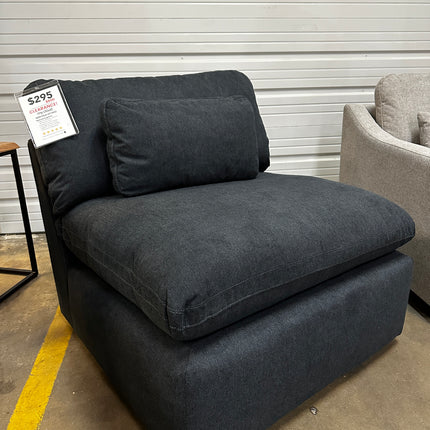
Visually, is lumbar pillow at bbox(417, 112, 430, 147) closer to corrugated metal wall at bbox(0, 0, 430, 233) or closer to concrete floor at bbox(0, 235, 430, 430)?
concrete floor at bbox(0, 235, 430, 430)

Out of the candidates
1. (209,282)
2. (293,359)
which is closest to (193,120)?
(209,282)

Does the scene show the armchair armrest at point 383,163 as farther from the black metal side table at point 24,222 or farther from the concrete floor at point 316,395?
the black metal side table at point 24,222

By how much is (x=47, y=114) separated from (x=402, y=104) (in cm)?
145

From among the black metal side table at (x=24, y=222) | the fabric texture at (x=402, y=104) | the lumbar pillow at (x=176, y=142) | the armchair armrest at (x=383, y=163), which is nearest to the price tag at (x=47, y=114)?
the lumbar pillow at (x=176, y=142)

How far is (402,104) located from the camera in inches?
66.4

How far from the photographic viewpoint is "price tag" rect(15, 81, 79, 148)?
1.14 m

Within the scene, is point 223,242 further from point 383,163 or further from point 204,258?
point 383,163

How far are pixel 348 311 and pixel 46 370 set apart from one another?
0.92 meters

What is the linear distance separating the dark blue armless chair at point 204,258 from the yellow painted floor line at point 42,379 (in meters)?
0.11

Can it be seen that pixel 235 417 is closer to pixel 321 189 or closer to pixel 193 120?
pixel 321 189

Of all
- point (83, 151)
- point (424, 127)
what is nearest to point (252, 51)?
point (424, 127)

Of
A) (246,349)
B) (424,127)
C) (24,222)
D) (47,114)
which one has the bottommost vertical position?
(24,222)

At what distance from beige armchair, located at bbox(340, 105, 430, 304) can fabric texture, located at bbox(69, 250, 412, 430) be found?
0.86 feet

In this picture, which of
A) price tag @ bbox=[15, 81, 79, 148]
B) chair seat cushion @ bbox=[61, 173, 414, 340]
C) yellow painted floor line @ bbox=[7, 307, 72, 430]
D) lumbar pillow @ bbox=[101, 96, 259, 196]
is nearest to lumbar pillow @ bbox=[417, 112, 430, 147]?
chair seat cushion @ bbox=[61, 173, 414, 340]
